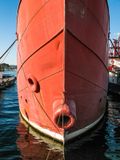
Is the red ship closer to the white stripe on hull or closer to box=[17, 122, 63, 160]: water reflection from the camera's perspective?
the white stripe on hull

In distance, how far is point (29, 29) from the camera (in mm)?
9219

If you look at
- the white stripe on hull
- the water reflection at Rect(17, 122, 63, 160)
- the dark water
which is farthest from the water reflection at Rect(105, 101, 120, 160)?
the water reflection at Rect(17, 122, 63, 160)

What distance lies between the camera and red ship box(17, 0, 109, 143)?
797 centimetres

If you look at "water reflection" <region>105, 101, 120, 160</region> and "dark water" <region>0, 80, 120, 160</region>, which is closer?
"dark water" <region>0, 80, 120, 160</region>

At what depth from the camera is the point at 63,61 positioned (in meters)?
7.98

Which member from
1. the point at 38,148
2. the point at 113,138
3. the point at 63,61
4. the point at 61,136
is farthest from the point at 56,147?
the point at 113,138

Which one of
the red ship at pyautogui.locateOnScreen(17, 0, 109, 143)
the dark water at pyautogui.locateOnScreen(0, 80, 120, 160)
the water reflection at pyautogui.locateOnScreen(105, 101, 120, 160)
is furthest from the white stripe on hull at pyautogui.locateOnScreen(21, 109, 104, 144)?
the water reflection at pyautogui.locateOnScreen(105, 101, 120, 160)

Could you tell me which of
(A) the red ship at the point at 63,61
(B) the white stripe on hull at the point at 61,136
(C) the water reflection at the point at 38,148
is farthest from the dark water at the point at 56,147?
(A) the red ship at the point at 63,61

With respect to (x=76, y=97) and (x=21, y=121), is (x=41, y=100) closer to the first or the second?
(x=76, y=97)

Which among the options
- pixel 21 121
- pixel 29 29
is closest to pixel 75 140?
pixel 29 29

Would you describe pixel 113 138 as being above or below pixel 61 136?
below

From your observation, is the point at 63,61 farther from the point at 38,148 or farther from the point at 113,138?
the point at 113,138

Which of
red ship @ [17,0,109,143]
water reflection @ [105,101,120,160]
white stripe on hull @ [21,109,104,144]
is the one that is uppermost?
red ship @ [17,0,109,143]

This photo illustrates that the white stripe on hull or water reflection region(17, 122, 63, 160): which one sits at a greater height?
the white stripe on hull
